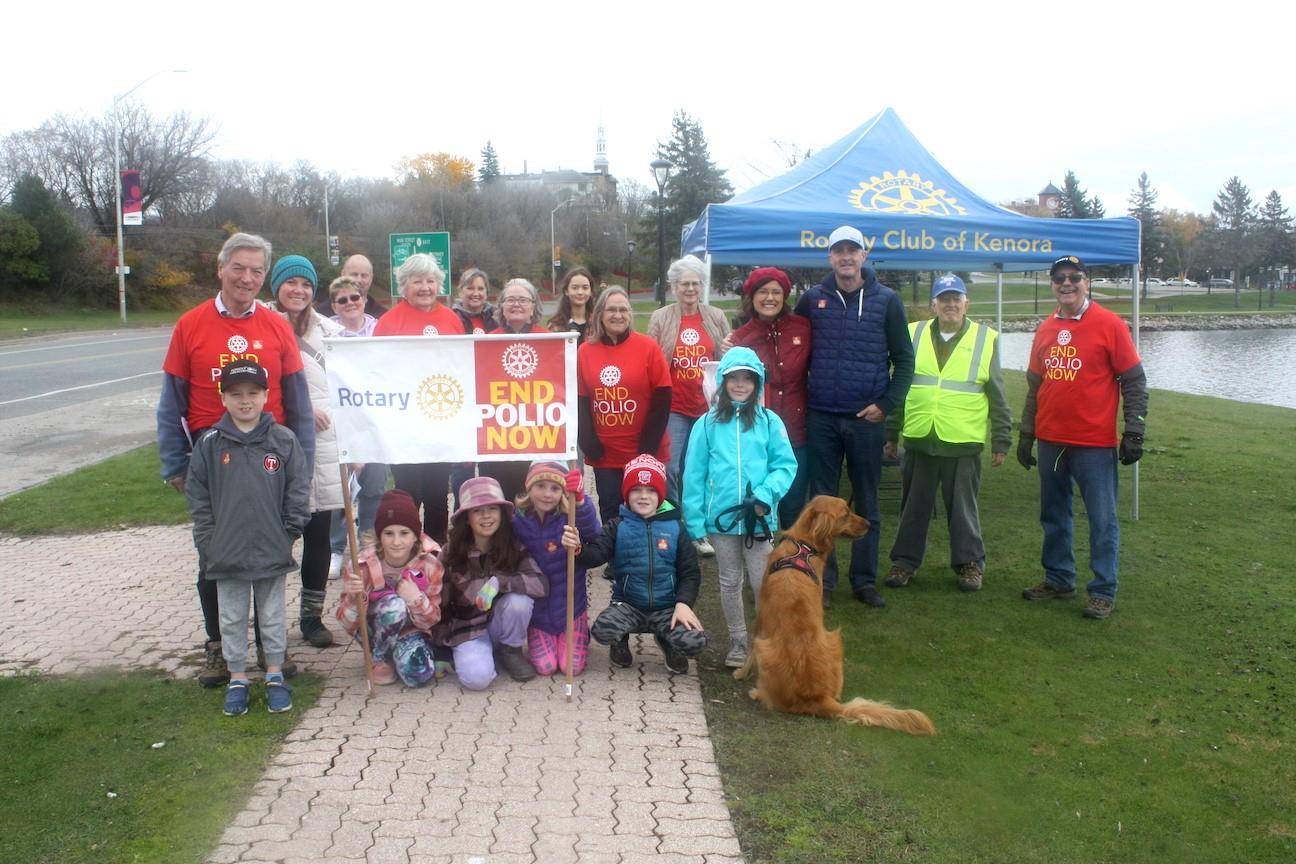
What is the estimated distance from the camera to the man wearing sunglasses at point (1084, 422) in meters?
6.16

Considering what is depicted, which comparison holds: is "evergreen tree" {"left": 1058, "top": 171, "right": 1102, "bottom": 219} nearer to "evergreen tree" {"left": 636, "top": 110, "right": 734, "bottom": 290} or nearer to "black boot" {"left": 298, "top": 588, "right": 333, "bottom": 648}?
"evergreen tree" {"left": 636, "top": 110, "right": 734, "bottom": 290}

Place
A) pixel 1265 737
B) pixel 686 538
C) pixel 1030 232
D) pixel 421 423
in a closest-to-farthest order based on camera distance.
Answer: pixel 1265 737, pixel 421 423, pixel 686 538, pixel 1030 232

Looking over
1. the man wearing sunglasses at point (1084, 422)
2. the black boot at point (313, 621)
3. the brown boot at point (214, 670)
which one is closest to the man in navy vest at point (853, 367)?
the man wearing sunglasses at point (1084, 422)

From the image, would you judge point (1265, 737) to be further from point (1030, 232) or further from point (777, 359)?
point (1030, 232)

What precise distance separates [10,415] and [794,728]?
15.4 metres

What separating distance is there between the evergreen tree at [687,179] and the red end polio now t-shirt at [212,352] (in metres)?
42.0

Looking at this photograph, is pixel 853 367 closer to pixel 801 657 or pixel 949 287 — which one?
pixel 949 287

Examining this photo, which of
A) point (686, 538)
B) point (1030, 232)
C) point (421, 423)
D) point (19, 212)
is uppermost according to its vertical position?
point (19, 212)

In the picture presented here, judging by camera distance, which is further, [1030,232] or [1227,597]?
[1030,232]

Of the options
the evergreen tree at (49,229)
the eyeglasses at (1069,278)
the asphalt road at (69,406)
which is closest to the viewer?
the eyeglasses at (1069,278)

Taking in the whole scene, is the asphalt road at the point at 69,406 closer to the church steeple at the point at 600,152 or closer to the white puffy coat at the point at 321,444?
the white puffy coat at the point at 321,444

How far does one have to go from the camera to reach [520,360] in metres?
4.93

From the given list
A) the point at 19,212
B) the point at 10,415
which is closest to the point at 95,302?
the point at 19,212

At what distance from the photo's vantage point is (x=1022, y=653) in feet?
18.2
